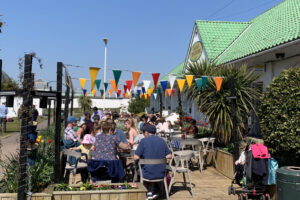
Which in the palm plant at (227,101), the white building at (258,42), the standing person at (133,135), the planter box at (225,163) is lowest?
the planter box at (225,163)

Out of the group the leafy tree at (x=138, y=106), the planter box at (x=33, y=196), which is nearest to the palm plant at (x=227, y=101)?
the planter box at (x=33, y=196)

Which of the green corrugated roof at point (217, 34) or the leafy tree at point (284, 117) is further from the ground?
the green corrugated roof at point (217, 34)

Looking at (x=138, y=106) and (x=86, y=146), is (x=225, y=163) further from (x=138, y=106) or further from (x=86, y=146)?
(x=138, y=106)

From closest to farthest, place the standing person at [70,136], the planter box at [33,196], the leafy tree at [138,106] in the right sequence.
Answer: the planter box at [33,196]
the standing person at [70,136]
the leafy tree at [138,106]

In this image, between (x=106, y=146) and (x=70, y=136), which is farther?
(x=70, y=136)

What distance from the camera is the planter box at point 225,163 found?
7150 mm

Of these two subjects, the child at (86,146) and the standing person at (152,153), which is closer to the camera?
the standing person at (152,153)

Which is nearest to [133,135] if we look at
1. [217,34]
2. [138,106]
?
[217,34]

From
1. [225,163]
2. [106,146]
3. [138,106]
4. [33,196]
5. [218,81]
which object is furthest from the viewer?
[138,106]

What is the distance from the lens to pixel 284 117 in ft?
17.4

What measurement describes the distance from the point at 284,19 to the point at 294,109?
662cm

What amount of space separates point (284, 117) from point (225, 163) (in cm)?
266

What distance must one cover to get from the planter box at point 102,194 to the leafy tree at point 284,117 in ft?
9.24

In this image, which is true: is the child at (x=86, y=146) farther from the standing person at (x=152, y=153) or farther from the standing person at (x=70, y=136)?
the standing person at (x=152, y=153)
